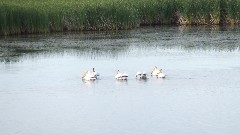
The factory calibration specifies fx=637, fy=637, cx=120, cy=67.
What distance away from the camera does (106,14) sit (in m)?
35.7

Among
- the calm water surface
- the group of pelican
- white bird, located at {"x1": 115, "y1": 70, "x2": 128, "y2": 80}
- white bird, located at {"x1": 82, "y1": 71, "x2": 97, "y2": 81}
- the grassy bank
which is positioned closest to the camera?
the calm water surface

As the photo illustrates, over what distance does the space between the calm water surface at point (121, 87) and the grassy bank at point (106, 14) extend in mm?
2095

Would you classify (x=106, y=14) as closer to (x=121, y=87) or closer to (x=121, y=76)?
(x=121, y=76)

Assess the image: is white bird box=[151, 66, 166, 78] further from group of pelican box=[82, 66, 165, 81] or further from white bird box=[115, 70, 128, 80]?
white bird box=[115, 70, 128, 80]

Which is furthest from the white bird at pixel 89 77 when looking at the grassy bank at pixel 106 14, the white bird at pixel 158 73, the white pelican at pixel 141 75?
the grassy bank at pixel 106 14

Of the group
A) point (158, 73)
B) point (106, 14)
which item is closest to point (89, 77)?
point (158, 73)

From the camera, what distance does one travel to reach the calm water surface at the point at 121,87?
603 inches

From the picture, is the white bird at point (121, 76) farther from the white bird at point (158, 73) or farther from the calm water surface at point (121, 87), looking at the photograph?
the white bird at point (158, 73)

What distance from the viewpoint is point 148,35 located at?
3316cm

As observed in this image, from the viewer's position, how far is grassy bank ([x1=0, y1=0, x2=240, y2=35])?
34.1m

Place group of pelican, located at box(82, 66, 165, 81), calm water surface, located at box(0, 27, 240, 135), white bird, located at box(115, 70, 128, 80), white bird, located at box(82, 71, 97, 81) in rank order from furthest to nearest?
white bird, located at box(82, 71, 97, 81) → group of pelican, located at box(82, 66, 165, 81) → white bird, located at box(115, 70, 128, 80) → calm water surface, located at box(0, 27, 240, 135)

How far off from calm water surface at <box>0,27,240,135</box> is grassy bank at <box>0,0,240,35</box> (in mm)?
2095

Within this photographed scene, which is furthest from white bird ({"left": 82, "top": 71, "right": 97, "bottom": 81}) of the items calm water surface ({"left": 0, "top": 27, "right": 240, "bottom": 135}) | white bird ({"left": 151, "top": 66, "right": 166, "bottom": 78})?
white bird ({"left": 151, "top": 66, "right": 166, "bottom": 78})

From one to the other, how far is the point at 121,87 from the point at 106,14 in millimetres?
16311
